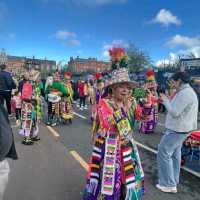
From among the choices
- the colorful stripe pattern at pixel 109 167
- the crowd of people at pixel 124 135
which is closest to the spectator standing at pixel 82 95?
the crowd of people at pixel 124 135

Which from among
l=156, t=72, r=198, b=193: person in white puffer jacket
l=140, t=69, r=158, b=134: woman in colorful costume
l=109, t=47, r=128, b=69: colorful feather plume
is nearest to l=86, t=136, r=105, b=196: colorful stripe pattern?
l=109, t=47, r=128, b=69: colorful feather plume

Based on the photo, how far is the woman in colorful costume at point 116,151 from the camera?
339 centimetres

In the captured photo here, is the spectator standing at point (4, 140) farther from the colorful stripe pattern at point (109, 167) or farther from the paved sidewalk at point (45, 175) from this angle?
the paved sidewalk at point (45, 175)

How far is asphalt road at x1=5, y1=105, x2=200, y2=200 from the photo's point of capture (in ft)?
15.1

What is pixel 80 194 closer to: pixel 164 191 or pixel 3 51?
pixel 164 191

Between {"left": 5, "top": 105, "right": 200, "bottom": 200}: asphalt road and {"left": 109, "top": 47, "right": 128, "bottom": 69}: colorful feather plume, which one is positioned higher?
{"left": 109, "top": 47, "right": 128, "bottom": 69}: colorful feather plume

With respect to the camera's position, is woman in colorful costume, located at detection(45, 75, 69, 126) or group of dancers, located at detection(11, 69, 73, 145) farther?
woman in colorful costume, located at detection(45, 75, 69, 126)

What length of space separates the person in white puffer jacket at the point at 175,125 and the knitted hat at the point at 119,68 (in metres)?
1.18

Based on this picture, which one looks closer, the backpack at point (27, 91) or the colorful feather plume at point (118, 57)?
the colorful feather plume at point (118, 57)

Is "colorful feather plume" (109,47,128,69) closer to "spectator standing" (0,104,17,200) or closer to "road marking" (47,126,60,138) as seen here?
"spectator standing" (0,104,17,200)

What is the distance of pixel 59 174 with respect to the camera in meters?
5.45

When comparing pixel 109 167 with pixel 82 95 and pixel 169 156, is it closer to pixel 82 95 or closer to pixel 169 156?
pixel 169 156

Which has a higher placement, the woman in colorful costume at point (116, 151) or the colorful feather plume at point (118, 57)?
the colorful feather plume at point (118, 57)

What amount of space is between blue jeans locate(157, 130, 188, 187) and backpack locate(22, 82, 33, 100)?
3.78 m
